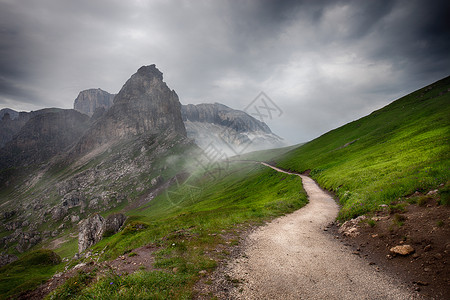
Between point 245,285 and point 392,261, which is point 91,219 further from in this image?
point 392,261

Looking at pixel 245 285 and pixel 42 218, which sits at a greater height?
pixel 245 285

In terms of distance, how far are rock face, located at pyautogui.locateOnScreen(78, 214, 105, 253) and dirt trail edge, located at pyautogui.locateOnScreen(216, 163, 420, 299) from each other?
5406cm

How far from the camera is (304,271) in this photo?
10.4 m

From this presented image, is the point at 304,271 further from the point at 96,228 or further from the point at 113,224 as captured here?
the point at 96,228

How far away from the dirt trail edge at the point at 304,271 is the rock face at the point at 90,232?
54061mm

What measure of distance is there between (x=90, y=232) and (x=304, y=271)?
6427 centimetres

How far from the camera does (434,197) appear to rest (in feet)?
44.8

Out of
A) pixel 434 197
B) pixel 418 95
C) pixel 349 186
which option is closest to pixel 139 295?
pixel 434 197

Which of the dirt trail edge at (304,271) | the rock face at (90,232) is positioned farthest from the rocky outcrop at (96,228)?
the dirt trail edge at (304,271)

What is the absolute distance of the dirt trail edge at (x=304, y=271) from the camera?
8477 millimetres

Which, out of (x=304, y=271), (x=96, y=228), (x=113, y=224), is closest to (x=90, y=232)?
(x=96, y=228)

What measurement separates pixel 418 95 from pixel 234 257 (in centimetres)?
13711

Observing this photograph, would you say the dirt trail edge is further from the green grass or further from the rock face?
the rock face

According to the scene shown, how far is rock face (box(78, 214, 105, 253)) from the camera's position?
170 ft
